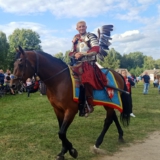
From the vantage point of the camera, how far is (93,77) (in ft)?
16.5

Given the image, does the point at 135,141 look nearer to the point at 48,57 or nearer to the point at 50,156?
the point at 50,156

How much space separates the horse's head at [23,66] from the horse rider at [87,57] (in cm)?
112

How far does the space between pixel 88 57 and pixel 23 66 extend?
150cm

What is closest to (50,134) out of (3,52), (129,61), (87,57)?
(87,57)

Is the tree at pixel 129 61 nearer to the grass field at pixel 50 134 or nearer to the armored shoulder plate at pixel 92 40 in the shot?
the grass field at pixel 50 134

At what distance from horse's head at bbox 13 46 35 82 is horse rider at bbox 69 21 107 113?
1121 mm

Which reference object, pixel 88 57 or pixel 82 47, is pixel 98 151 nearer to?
pixel 88 57

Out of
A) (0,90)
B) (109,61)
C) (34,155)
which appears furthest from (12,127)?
(109,61)

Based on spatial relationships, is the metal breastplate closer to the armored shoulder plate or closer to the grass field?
the armored shoulder plate

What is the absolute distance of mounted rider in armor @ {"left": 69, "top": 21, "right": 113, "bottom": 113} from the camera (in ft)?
16.3

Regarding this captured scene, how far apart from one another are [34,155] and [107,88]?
7.26ft

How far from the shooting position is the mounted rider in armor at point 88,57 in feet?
16.3

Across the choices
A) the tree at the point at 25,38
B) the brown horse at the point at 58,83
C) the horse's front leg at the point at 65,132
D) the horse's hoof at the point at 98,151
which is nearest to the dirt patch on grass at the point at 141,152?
the horse's hoof at the point at 98,151

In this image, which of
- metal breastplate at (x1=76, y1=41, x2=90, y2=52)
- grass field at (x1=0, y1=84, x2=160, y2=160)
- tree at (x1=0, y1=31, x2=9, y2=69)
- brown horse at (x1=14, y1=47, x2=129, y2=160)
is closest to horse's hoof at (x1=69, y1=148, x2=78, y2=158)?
brown horse at (x1=14, y1=47, x2=129, y2=160)
